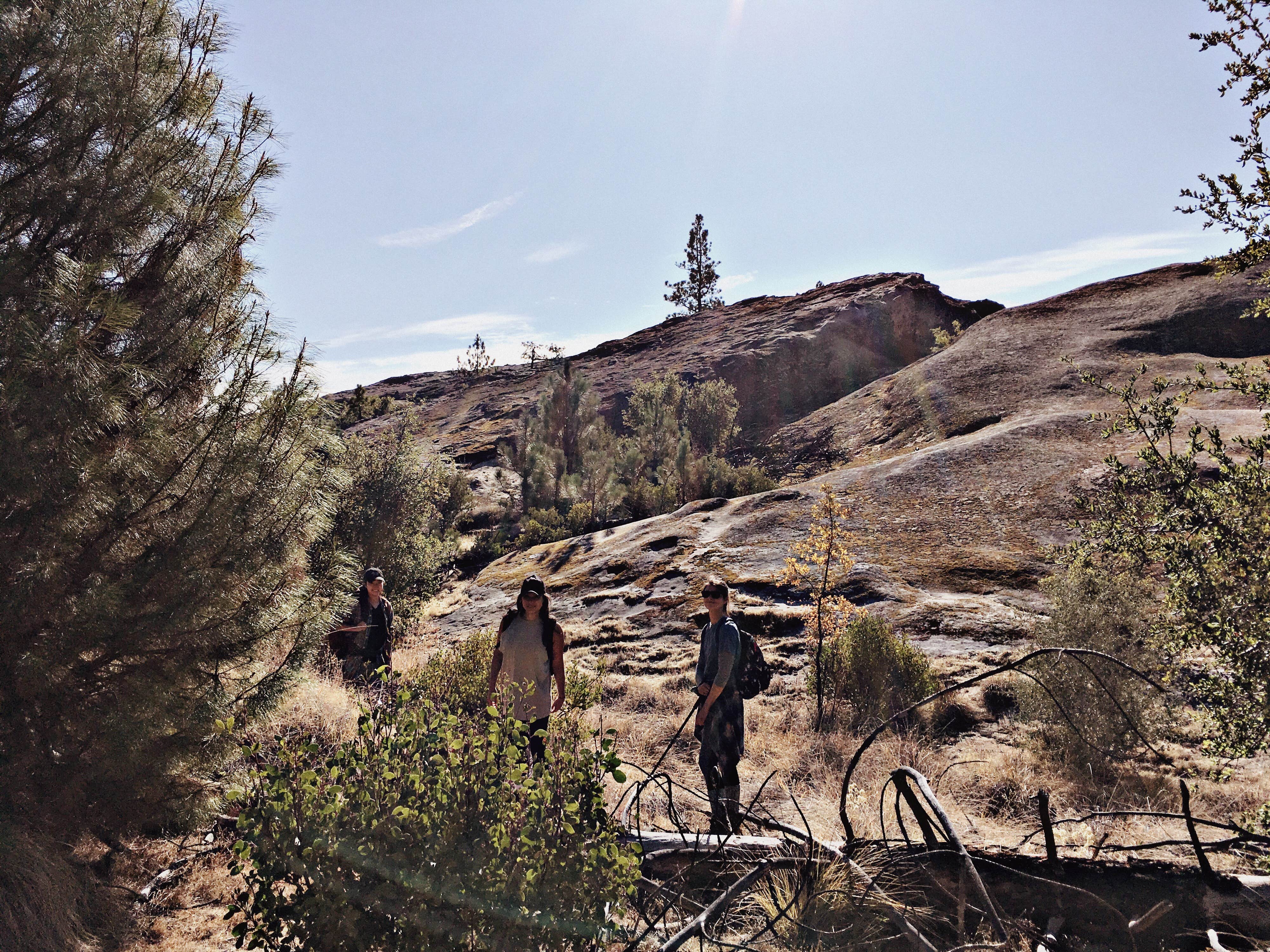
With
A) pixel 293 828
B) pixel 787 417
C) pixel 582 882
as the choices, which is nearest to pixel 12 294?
pixel 293 828

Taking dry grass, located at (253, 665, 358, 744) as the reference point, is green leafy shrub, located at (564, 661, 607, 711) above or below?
below

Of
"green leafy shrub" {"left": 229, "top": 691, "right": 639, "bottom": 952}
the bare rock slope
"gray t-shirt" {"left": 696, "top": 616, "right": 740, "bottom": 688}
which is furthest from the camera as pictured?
the bare rock slope

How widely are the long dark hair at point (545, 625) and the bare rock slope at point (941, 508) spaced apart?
6.90 m

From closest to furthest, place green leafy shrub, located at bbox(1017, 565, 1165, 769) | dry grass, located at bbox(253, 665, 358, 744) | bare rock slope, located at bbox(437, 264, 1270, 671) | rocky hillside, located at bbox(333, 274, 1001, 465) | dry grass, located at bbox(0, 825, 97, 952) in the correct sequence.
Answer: dry grass, located at bbox(0, 825, 97, 952) → dry grass, located at bbox(253, 665, 358, 744) → green leafy shrub, located at bbox(1017, 565, 1165, 769) → bare rock slope, located at bbox(437, 264, 1270, 671) → rocky hillside, located at bbox(333, 274, 1001, 465)

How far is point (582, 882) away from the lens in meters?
2.23

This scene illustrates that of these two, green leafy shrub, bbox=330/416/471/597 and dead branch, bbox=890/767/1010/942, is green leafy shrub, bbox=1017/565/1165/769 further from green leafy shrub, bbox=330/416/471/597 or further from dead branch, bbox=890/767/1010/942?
green leafy shrub, bbox=330/416/471/597

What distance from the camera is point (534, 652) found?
19.3 ft

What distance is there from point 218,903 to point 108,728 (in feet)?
4.98

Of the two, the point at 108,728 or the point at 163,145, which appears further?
the point at 163,145

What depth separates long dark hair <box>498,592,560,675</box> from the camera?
19.6 ft

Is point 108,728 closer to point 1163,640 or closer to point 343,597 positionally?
point 343,597

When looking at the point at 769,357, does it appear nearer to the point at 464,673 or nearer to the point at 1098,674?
the point at 464,673

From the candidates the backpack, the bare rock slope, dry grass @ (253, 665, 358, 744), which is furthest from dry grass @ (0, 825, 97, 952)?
the bare rock slope

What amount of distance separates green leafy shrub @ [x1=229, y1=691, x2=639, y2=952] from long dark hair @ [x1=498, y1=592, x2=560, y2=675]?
11.2 feet
